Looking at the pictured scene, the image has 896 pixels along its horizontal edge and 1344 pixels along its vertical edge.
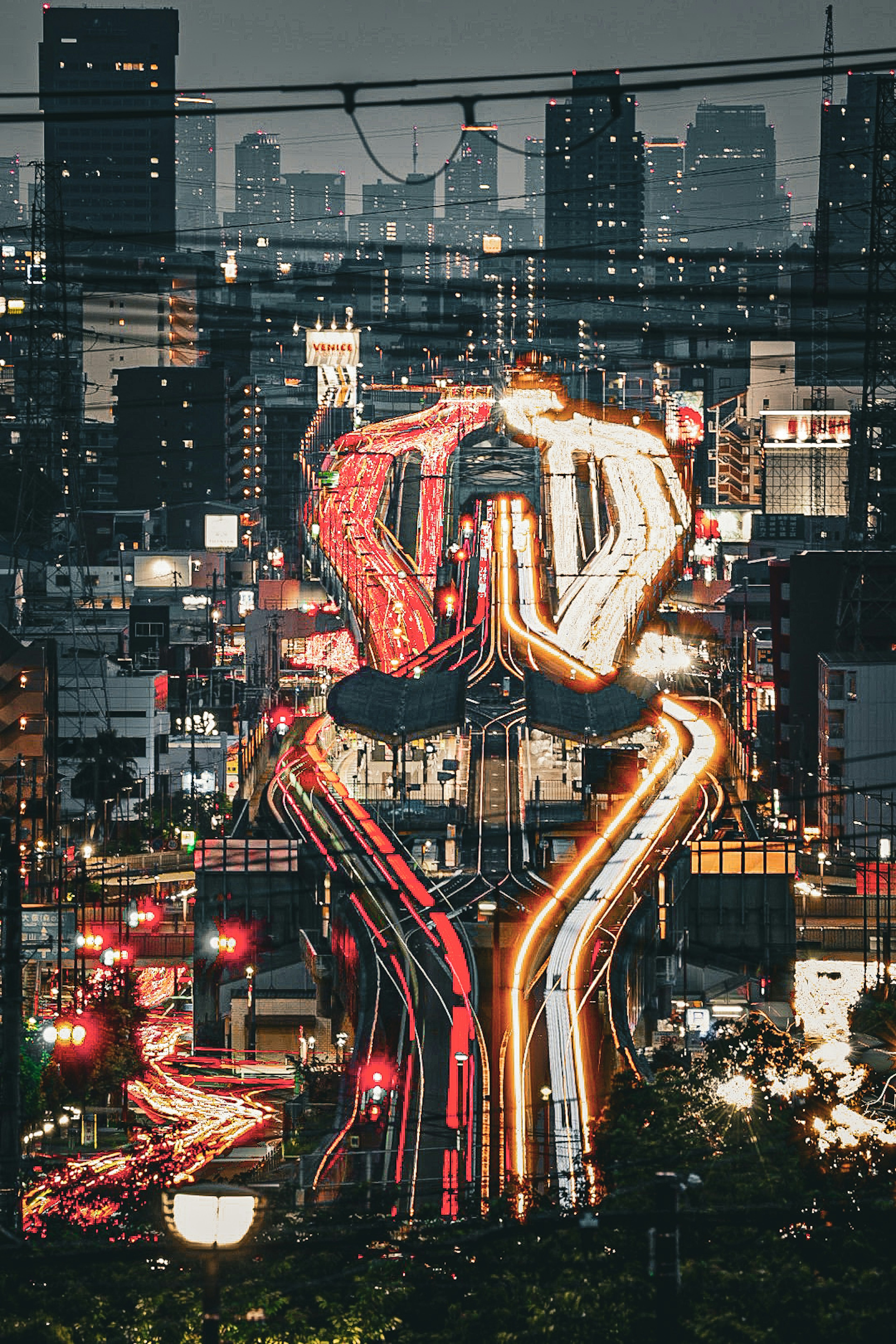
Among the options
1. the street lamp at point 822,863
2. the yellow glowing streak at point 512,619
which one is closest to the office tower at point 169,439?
the yellow glowing streak at point 512,619

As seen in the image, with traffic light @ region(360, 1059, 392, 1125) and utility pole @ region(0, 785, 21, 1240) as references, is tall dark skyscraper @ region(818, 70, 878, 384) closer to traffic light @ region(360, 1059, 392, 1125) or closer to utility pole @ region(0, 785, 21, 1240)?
traffic light @ region(360, 1059, 392, 1125)

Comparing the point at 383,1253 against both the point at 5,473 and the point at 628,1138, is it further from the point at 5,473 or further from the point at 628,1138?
the point at 5,473

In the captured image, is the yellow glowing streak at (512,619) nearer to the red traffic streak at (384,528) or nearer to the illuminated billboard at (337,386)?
the red traffic streak at (384,528)

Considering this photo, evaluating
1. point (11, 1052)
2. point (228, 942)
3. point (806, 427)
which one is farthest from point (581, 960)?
point (806, 427)

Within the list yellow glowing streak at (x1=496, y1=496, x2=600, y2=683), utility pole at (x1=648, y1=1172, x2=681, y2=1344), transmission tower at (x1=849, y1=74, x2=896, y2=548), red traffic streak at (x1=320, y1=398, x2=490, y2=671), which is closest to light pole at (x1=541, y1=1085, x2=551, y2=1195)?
utility pole at (x1=648, y1=1172, x2=681, y2=1344)

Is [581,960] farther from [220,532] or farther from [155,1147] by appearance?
[220,532]
